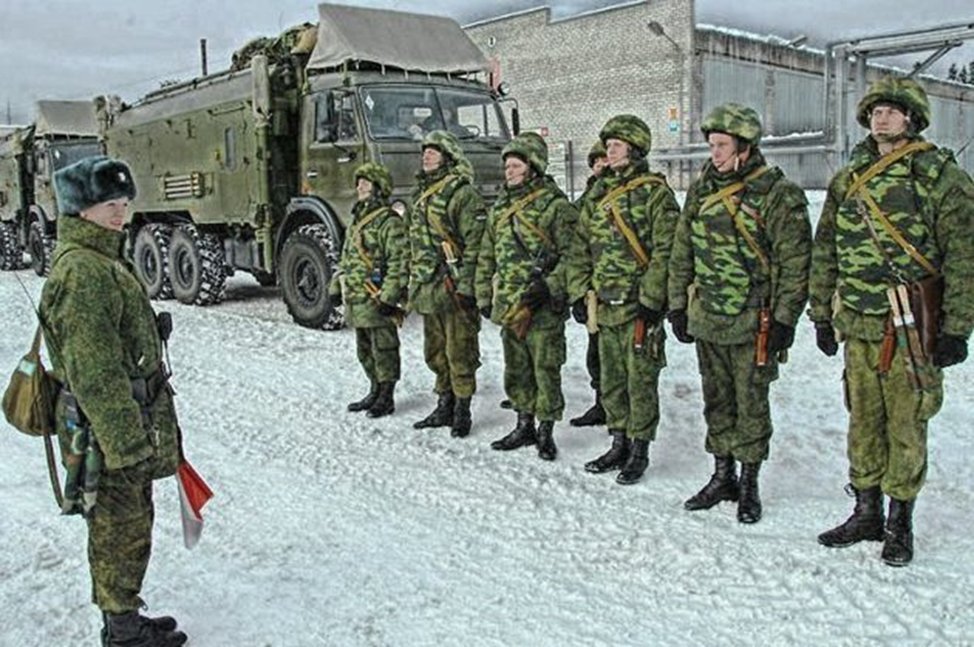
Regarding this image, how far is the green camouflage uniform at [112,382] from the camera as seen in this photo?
113 inches

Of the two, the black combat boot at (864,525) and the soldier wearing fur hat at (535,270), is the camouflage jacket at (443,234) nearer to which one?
the soldier wearing fur hat at (535,270)

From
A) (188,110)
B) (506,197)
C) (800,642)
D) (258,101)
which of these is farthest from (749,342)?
(188,110)

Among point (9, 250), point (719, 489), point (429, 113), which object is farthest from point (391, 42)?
point (9, 250)

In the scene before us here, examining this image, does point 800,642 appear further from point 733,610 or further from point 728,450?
point 728,450

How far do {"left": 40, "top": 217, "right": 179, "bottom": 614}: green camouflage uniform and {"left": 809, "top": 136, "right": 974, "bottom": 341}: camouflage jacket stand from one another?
8.87ft

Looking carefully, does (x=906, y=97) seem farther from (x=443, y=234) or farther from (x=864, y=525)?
(x=443, y=234)

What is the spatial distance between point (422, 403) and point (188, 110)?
6.77 metres

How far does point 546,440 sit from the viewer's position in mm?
5379

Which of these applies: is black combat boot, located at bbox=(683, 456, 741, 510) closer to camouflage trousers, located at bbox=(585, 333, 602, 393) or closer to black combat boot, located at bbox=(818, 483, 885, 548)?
black combat boot, located at bbox=(818, 483, 885, 548)

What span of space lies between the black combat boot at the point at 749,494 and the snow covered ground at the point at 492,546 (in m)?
0.08

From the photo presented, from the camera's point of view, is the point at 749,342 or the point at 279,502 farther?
the point at 279,502

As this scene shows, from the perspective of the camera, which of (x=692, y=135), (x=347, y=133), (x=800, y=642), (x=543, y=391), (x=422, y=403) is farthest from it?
(x=692, y=135)

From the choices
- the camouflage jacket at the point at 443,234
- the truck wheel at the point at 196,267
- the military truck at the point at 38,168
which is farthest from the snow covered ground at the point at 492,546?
the military truck at the point at 38,168

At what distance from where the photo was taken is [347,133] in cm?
909
